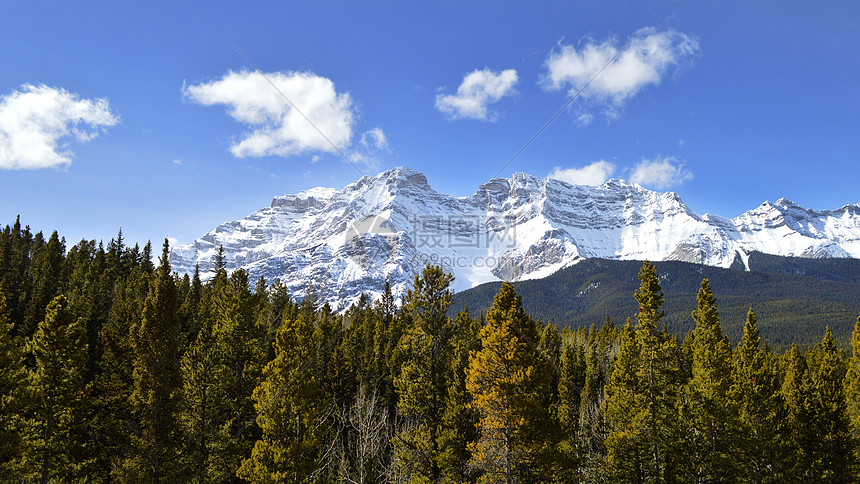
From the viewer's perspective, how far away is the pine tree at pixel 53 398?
22.8 m

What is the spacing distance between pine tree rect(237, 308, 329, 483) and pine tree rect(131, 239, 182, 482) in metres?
4.38

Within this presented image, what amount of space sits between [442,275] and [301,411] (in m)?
11.1

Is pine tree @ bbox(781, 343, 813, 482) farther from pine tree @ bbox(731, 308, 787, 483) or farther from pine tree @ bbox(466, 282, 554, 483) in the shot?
pine tree @ bbox(466, 282, 554, 483)

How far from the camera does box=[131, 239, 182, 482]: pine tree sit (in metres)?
24.8

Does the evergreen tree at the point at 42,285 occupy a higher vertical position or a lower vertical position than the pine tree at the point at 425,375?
higher

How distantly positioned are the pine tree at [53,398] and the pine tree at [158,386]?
2.97 m

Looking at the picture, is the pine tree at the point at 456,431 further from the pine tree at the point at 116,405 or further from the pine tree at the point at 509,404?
the pine tree at the point at 116,405

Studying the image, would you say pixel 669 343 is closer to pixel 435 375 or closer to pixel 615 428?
pixel 615 428

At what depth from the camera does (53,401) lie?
77.8 ft

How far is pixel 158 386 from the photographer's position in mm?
25062

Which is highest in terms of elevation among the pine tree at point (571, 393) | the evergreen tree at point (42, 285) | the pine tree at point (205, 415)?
the evergreen tree at point (42, 285)

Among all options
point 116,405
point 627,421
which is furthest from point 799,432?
point 116,405

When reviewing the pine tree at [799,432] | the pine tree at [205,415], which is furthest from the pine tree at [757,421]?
the pine tree at [205,415]

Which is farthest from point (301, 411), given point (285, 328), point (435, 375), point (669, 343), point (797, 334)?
point (797, 334)
